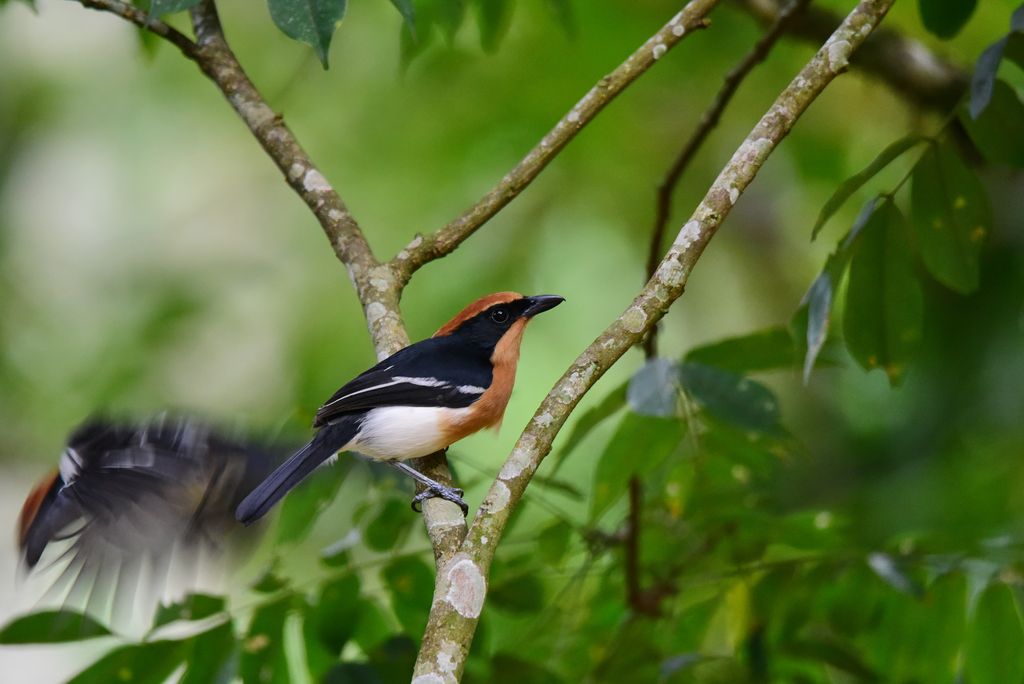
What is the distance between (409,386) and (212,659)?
869mm

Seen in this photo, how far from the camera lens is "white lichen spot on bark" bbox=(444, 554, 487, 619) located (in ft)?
6.02

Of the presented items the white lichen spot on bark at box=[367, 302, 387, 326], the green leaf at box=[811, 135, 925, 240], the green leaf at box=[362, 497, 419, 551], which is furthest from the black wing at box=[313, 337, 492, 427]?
the green leaf at box=[811, 135, 925, 240]

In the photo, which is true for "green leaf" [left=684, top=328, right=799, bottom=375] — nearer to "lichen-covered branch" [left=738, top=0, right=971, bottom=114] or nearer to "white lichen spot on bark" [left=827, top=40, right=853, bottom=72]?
A: "white lichen spot on bark" [left=827, top=40, right=853, bottom=72]

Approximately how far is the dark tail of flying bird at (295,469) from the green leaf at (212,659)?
51cm

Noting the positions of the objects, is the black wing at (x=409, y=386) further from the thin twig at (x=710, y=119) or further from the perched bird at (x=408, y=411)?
the thin twig at (x=710, y=119)

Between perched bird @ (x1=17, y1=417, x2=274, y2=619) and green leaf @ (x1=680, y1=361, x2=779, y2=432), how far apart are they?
1084 mm

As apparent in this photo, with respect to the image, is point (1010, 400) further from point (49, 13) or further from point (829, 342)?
point (49, 13)

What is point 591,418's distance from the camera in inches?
111

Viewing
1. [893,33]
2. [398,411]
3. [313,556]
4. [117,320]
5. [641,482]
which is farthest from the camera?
[117,320]

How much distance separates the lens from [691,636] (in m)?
3.35

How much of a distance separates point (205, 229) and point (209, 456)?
5224mm

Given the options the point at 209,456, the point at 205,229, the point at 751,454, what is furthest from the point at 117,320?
the point at 751,454

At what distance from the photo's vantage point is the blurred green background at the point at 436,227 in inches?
189

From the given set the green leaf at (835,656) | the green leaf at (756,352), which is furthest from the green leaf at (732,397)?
the green leaf at (835,656)
